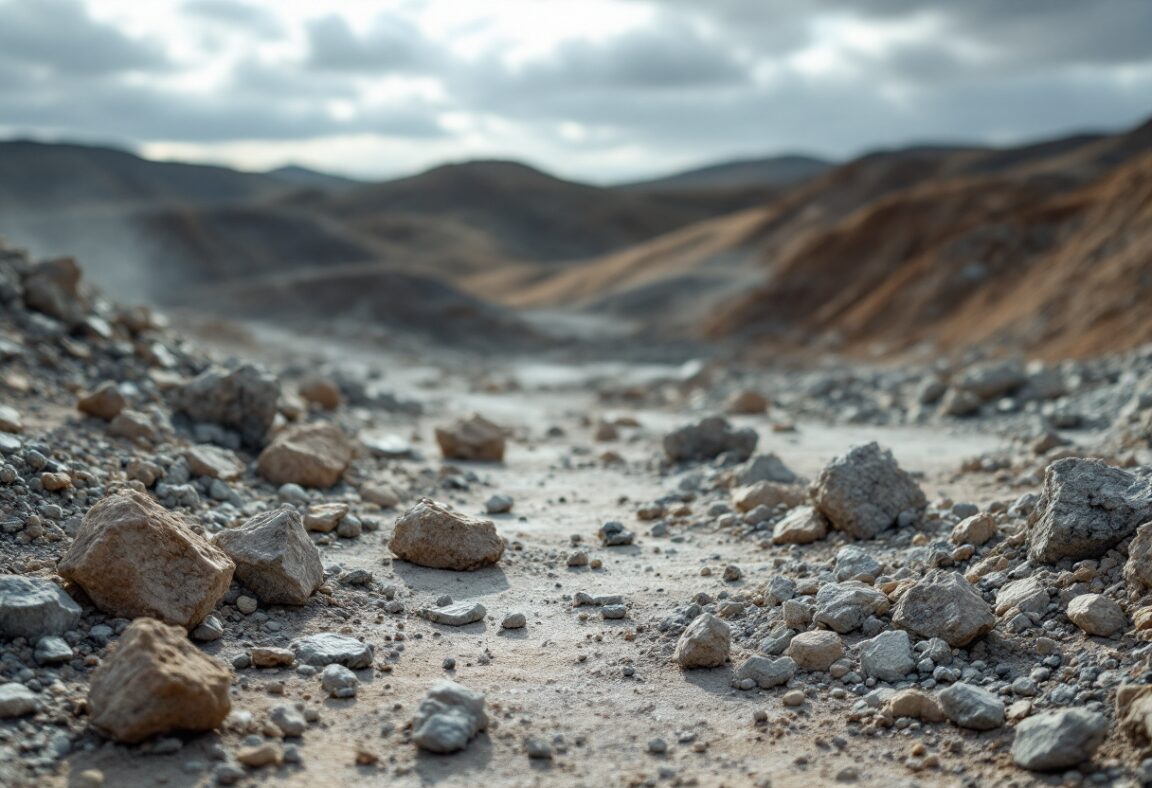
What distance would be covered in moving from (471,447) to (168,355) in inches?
119

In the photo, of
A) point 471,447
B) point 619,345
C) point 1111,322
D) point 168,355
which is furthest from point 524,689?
point 619,345

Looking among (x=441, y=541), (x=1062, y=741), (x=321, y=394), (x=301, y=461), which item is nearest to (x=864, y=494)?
(x=441, y=541)

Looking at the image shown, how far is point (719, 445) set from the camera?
974 centimetres

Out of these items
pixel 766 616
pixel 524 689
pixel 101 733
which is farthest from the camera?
pixel 766 616

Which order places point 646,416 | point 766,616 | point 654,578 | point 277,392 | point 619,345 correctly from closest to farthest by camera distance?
point 766,616 → point 654,578 → point 277,392 → point 646,416 → point 619,345

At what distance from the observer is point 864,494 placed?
259 inches

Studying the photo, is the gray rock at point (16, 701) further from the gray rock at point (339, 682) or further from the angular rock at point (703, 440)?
the angular rock at point (703, 440)

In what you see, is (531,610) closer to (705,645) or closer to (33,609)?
(705,645)

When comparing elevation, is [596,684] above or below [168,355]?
below

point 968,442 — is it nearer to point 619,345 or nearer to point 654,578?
point 654,578

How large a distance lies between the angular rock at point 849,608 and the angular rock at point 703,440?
4.45m

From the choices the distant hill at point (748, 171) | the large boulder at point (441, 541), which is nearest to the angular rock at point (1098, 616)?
the large boulder at point (441, 541)

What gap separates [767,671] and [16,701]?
121 inches

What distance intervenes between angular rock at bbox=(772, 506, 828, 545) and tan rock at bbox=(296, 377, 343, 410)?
6133 mm
